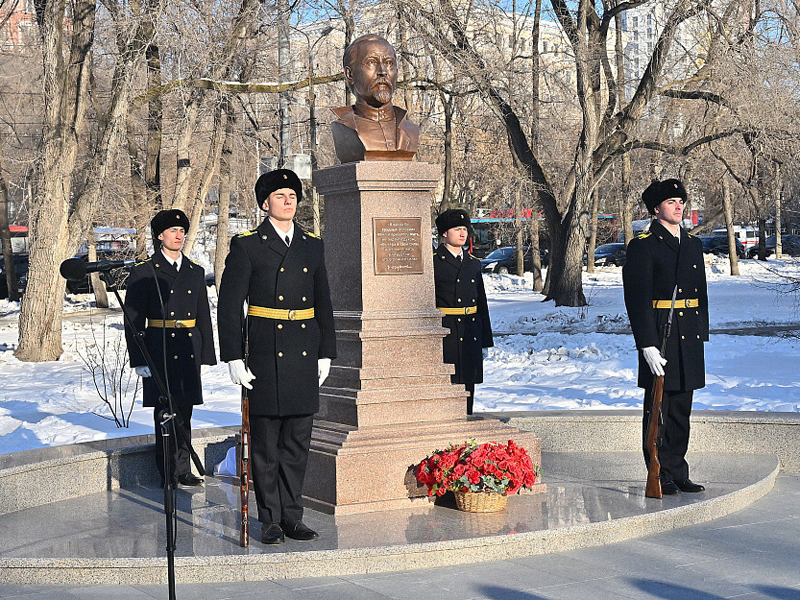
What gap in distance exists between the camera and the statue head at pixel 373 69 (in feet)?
27.4

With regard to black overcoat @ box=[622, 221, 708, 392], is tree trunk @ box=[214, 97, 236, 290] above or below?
above

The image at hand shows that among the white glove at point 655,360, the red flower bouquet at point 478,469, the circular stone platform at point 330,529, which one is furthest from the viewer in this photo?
the white glove at point 655,360

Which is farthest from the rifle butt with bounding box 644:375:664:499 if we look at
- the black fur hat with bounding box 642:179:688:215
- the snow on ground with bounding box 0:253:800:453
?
the snow on ground with bounding box 0:253:800:453

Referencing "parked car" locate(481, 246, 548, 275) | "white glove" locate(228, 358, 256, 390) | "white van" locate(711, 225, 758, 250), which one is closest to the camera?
"white glove" locate(228, 358, 256, 390)

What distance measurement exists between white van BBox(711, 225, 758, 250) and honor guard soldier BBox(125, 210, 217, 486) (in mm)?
58730

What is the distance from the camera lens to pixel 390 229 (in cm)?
824

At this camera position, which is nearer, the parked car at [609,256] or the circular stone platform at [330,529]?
the circular stone platform at [330,529]

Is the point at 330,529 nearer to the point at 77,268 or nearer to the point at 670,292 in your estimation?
the point at 77,268

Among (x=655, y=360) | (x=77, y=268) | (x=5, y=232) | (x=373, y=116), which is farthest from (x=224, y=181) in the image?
(x=77, y=268)

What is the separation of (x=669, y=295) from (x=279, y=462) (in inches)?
117

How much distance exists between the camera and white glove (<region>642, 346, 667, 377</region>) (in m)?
7.64

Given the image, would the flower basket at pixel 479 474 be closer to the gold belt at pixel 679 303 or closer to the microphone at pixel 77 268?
the gold belt at pixel 679 303

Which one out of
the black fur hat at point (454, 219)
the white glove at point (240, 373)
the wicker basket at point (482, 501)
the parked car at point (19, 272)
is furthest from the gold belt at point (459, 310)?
the parked car at point (19, 272)

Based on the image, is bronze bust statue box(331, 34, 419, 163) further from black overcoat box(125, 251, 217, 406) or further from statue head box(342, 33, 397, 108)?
black overcoat box(125, 251, 217, 406)
